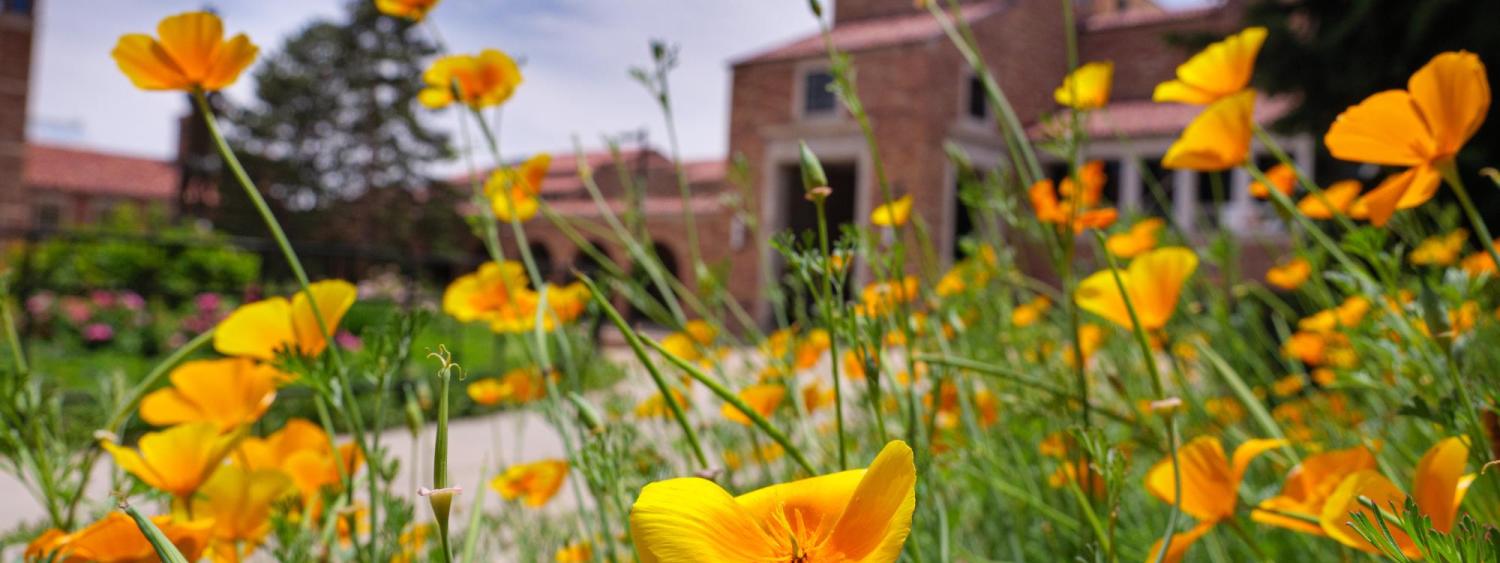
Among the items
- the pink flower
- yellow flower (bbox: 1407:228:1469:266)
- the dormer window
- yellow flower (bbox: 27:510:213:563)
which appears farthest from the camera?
the dormer window

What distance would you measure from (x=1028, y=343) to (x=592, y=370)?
715mm

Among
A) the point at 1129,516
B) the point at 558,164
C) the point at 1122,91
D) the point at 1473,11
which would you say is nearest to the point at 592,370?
the point at 1129,516

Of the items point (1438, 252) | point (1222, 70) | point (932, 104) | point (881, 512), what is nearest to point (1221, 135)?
point (1222, 70)

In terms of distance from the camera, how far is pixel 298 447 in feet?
1.87

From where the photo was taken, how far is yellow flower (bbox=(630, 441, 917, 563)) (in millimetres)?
230

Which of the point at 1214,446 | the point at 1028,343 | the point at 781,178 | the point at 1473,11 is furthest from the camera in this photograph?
the point at 781,178

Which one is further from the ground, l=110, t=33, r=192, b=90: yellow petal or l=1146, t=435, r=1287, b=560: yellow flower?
l=110, t=33, r=192, b=90: yellow petal

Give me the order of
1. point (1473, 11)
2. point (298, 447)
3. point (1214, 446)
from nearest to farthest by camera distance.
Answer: point (1214, 446) → point (298, 447) → point (1473, 11)

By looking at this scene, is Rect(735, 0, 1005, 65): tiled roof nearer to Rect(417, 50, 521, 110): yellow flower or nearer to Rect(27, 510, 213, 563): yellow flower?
Rect(417, 50, 521, 110): yellow flower

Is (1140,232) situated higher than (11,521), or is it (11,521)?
(1140,232)

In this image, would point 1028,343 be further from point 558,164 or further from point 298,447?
point 558,164

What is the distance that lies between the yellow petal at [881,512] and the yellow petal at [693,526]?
0.07 ft

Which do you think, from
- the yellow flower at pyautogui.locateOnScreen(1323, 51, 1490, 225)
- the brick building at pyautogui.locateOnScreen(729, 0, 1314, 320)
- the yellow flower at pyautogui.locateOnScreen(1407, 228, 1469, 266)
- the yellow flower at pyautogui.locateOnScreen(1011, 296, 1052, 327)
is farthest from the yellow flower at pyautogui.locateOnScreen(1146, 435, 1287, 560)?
the brick building at pyautogui.locateOnScreen(729, 0, 1314, 320)

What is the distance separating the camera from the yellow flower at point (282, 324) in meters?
0.44
